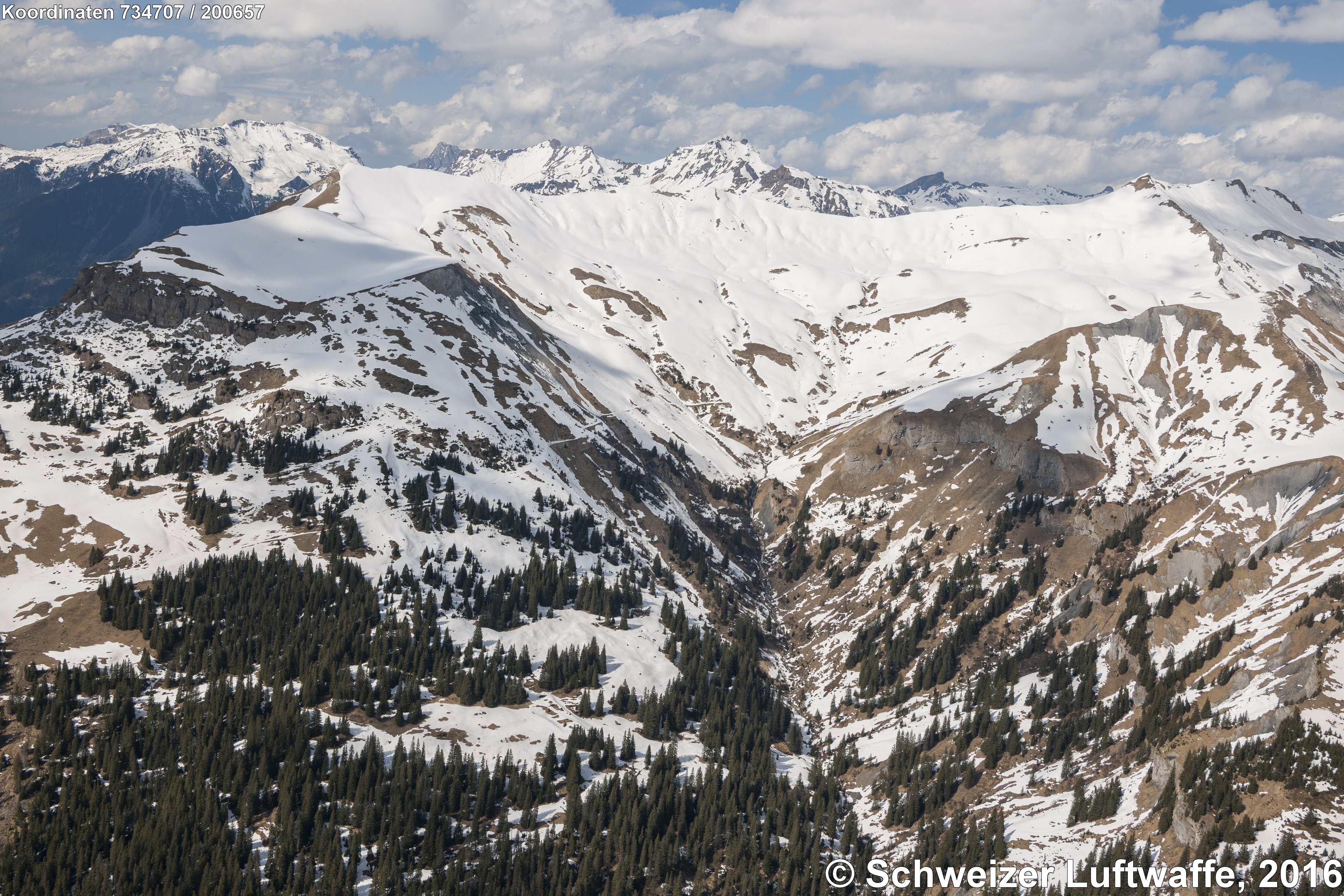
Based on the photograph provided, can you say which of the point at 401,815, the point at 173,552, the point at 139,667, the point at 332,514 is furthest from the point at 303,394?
the point at 401,815

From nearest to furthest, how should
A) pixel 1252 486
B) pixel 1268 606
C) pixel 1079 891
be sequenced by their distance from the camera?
1. pixel 1079 891
2. pixel 1268 606
3. pixel 1252 486

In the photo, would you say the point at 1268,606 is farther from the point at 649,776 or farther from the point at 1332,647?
the point at 649,776

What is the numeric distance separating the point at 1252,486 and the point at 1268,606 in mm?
43040

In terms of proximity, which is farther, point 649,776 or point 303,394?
point 303,394

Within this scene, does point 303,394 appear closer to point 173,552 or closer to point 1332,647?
point 173,552

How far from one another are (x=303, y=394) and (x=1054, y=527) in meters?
174

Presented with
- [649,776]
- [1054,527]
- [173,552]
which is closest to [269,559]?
[173,552]

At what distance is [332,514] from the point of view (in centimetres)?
16950

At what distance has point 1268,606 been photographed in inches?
5635

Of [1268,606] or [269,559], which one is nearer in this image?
[1268,606]

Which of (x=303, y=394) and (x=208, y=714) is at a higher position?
(x=303, y=394)

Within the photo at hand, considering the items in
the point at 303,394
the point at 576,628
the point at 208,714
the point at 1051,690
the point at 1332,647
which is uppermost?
the point at 303,394

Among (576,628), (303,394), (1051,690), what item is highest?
(303,394)

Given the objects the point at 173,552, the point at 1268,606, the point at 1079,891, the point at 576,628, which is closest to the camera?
the point at 1079,891
